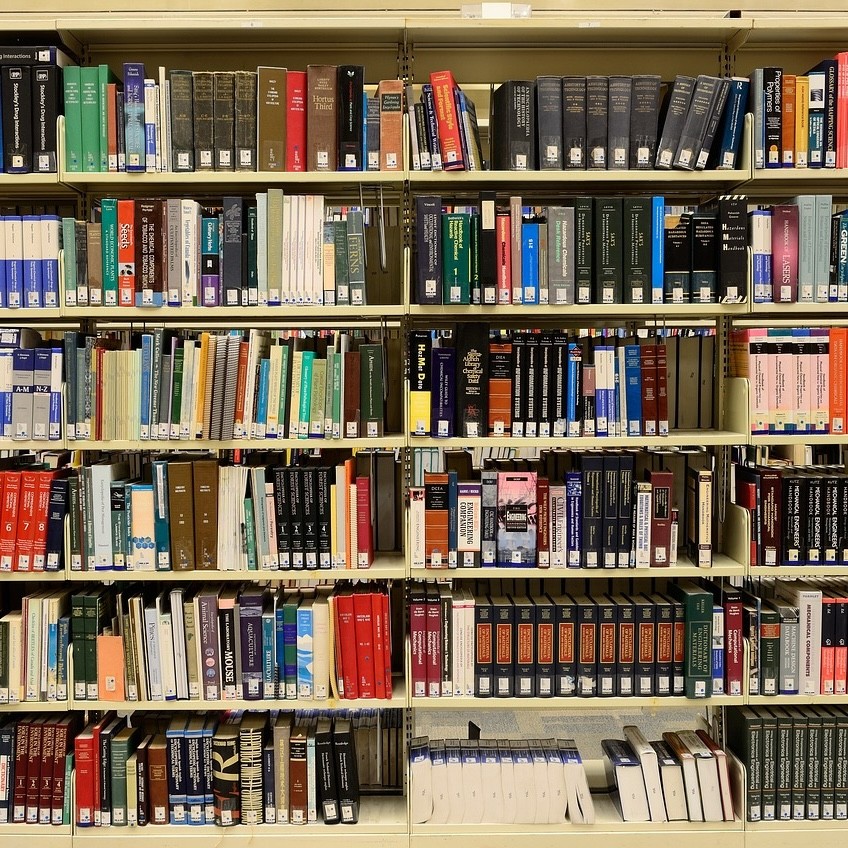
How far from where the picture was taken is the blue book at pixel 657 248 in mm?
2219

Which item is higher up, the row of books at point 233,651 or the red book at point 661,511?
the red book at point 661,511

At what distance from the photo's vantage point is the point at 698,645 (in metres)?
2.25

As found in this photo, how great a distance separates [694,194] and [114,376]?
2.01m

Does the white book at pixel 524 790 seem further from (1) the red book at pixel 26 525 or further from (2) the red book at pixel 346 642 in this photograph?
(1) the red book at pixel 26 525

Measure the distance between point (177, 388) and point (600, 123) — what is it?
5.03 ft

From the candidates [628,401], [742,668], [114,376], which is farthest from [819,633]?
[114,376]

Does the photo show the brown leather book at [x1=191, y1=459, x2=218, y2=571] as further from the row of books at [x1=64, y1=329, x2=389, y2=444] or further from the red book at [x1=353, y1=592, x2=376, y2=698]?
the red book at [x1=353, y1=592, x2=376, y2=698]

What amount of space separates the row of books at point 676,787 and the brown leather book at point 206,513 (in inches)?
57.1

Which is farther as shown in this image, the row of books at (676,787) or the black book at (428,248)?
the row of books at (676,787)

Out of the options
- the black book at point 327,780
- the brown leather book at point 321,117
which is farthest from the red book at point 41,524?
the brown leather book at point 321,117

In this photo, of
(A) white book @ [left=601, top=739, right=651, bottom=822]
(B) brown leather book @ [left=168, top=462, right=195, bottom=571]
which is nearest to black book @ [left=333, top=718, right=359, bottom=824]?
(B) brown leather book @ [left=168, top=462, right=195, bottom=571]

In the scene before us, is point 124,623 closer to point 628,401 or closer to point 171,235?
point 171,235

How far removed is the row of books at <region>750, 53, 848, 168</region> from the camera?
2225mm

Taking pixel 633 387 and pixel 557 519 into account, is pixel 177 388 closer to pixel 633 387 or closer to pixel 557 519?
pixel 557 519
